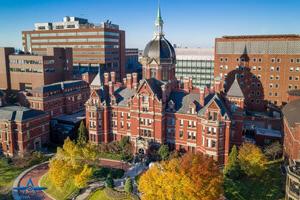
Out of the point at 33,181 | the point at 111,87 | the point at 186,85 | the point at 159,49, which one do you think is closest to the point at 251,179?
the point at 186,85

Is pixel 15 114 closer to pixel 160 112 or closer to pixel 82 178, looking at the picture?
pixel 82 178

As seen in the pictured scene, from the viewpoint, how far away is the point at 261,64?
99625 mm

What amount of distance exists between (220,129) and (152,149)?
1874 centimetres

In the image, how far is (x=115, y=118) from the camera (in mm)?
73875

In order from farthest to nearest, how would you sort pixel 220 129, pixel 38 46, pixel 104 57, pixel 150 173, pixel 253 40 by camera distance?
pixel 38 46 → pixel 104 57 → pixel 253 40 → pixel 220 129 → pixel 150 173

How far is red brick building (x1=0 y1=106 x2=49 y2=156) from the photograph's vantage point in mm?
67938

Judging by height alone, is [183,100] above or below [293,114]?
above

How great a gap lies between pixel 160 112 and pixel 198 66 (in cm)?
8358

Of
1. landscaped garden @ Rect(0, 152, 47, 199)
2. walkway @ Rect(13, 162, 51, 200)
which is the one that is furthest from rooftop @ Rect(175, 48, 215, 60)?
walkway @ Rect(13, 162, 51, 200)

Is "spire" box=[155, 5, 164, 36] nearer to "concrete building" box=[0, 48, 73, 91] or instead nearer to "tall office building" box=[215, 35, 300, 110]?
"tall office building" box=[215, 35, 300, 110]

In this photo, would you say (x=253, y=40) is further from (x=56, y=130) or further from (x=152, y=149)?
(x=56, y=130)

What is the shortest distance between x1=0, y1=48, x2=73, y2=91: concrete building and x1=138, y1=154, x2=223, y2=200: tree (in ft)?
264

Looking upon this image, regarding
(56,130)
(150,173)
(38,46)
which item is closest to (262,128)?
(150,173)

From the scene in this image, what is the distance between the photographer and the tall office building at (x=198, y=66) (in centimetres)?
13938
